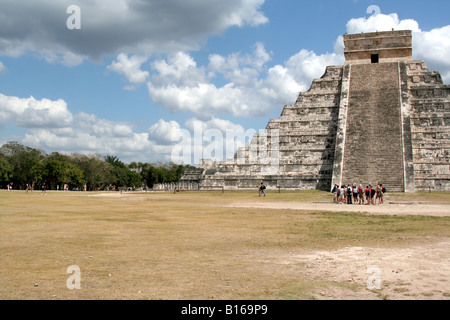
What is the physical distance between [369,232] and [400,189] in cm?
1657

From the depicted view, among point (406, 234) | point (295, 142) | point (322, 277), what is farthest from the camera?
point (295, 142)

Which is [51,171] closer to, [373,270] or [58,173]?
[58,173]

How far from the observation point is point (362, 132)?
29.5 meters

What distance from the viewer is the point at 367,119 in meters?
30.2

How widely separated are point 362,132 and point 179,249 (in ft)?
79.8

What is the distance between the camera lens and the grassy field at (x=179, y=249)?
5.11 m

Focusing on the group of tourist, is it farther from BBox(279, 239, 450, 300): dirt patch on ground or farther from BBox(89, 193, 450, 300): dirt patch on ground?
BBox(279, 239, 450, 300): dirt patch on ground

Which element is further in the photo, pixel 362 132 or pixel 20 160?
pixel 20 160

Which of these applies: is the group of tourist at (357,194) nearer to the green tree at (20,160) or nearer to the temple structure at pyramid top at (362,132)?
the temple structure at pyramid top at (362,132)

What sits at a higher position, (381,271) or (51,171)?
(51,171)

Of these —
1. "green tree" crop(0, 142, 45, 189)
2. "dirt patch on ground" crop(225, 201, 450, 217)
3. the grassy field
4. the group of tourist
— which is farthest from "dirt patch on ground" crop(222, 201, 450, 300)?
"green tree" crop(0, 142, 45, 189)

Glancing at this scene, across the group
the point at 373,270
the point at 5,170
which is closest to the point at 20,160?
the point at 5,170
